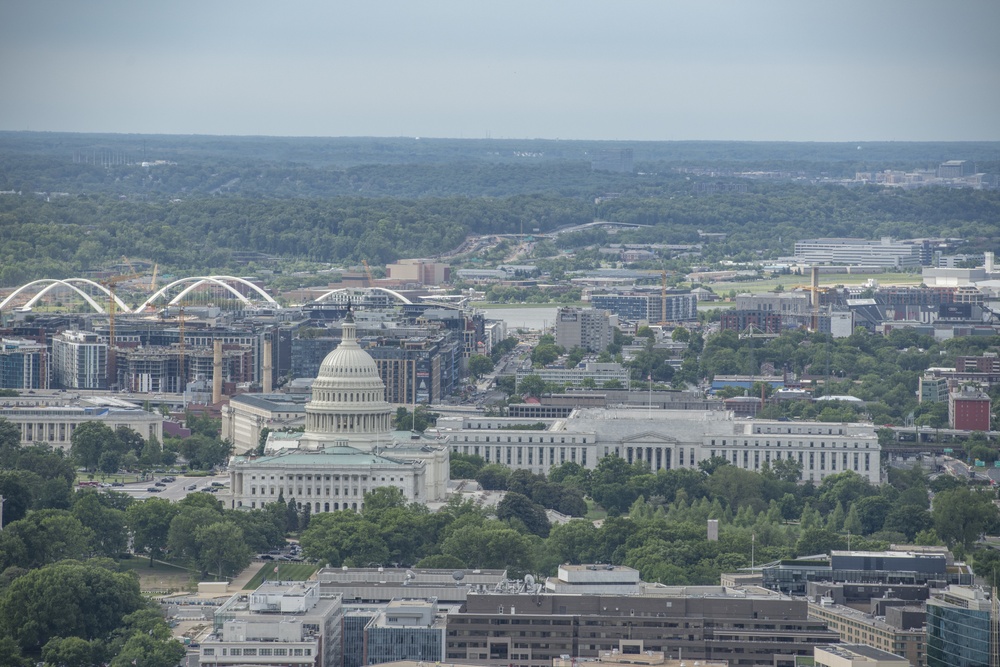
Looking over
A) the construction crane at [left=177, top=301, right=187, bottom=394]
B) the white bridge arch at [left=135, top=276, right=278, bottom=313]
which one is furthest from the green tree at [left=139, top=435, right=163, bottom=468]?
the white bridge arch at [left=135, top=276, right=278, bottom=313]

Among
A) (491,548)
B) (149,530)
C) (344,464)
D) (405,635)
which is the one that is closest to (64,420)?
(344,464)

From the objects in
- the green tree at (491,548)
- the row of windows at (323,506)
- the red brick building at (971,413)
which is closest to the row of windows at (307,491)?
the row of windows at (323,506)

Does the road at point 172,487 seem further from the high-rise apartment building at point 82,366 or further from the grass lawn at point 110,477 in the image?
the high-rise apartment building at point 82,366

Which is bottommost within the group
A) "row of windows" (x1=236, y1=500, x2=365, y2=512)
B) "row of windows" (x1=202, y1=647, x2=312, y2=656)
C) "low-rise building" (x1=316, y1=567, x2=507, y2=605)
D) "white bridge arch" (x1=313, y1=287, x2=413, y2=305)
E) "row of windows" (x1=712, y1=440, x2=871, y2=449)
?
"row of windows" (x1=236, y1=500, x2=365, y2=512)

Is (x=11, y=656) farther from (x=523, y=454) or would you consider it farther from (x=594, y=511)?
(x=523, y=454)

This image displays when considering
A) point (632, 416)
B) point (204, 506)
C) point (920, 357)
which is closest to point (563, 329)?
point (920, 357)

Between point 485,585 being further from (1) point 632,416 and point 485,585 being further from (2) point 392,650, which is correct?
(1) point 632,416

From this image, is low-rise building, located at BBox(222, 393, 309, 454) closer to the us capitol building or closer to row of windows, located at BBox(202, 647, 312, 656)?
the us capitol building
